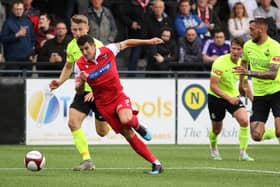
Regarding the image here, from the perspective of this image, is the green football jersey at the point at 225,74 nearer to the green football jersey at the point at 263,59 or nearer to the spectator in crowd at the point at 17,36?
the green football jersey at the point at 263,59

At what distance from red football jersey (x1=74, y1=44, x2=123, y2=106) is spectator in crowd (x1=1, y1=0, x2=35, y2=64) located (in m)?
7.94

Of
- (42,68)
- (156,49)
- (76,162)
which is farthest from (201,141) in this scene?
(76,162)

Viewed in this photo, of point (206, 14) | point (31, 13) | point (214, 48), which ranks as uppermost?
point (31, 13)

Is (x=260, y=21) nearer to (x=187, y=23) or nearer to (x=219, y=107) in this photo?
(x=219, y=107)

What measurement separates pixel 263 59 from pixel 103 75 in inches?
137

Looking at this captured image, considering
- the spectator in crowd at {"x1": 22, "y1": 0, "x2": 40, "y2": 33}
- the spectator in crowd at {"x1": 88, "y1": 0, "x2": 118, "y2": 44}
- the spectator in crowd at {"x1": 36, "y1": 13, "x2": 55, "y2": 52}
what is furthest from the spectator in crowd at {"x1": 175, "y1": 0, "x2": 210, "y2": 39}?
the spectator in crowd at {"x1": 22, "y1": 0, "x2": 40, "y2": 33}

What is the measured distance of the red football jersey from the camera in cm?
1425

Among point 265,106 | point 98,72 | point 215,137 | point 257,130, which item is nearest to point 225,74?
point 215,137

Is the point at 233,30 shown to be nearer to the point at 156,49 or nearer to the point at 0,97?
the point at 156,49

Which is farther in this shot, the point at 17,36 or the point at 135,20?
the point at 135,20

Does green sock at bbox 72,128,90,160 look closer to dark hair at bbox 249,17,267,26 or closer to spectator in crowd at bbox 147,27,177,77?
dark hair at bbox 249,17,267,26

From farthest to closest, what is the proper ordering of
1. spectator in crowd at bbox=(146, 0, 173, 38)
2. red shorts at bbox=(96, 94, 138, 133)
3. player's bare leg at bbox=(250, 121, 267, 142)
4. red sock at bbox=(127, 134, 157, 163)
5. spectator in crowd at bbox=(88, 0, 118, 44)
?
spectator in crowd at bbox=(146, 0, 173, 38), spectator in crowd at bbox=(88, 0, 118, 44), player's bare leg at bbox=(250, 121, 267, 142), red shorts at bbox=(96, 94, 138, 133), red sock at bbox=(127, 134, 157, 163)

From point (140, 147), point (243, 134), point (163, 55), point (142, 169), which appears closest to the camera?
point (140, 147)

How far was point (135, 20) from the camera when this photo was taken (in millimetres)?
23422
